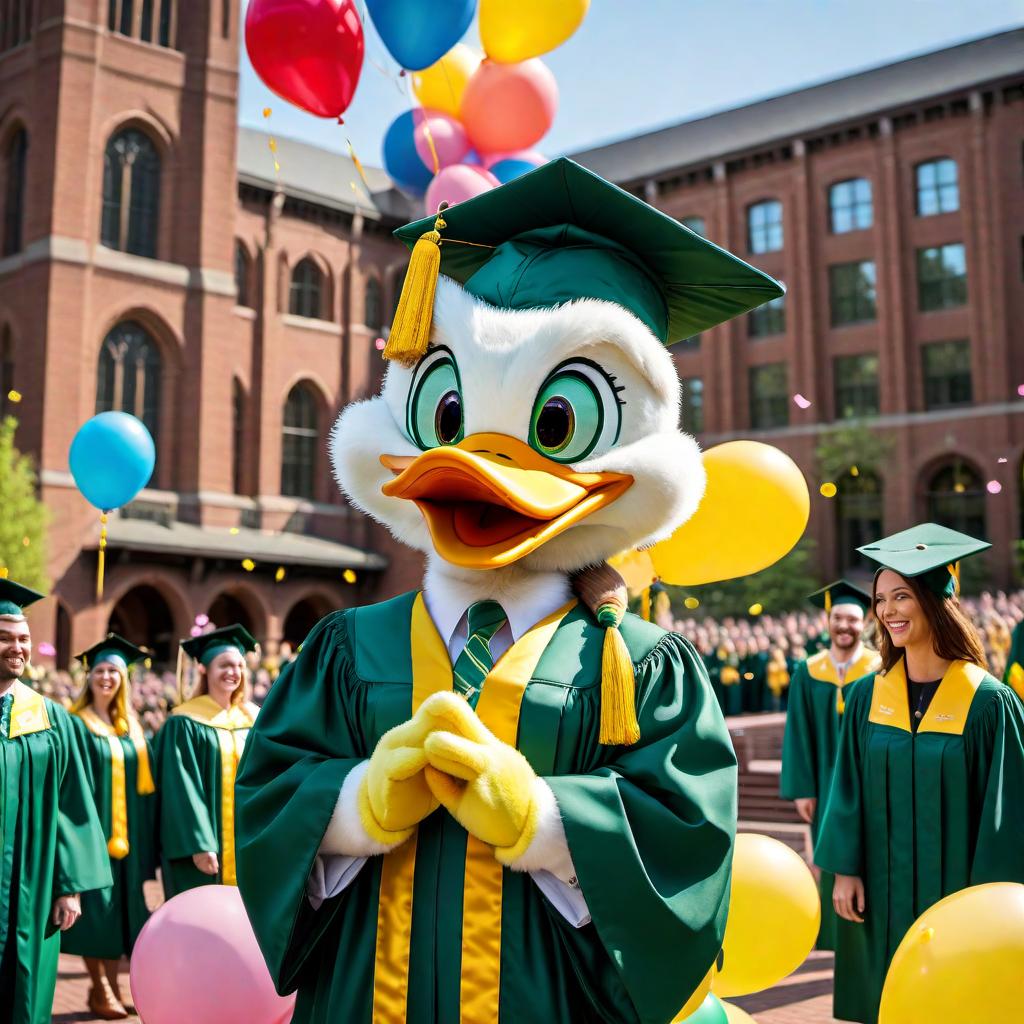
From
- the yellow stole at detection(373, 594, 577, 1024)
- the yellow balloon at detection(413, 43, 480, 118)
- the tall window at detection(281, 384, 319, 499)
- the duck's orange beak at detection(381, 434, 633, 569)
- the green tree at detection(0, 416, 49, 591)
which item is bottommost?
the yellow stole at detection(373, 594, 577, 1024)

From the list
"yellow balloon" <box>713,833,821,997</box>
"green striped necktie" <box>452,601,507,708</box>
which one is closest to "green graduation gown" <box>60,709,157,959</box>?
"yellow balloon" <box>713,833,821,997</box>

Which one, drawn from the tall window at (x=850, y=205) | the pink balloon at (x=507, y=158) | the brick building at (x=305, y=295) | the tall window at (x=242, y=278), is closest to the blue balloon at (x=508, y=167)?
the pink balloon at (x=507, y=158)

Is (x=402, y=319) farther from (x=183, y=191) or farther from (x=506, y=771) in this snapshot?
(x=183, y=191)

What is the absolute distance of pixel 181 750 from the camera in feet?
24.1

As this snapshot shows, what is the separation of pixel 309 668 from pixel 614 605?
2.53 ft

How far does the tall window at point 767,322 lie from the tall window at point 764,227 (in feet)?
5.61

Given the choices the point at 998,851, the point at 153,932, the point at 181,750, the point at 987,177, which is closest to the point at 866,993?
the point at 998,851

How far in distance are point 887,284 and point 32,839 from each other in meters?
31.5

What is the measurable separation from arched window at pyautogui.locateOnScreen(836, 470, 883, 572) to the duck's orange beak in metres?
31.3

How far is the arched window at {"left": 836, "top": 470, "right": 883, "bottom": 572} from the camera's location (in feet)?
108

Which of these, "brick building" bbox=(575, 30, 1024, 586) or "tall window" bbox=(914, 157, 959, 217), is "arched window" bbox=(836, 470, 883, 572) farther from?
"tall window" bbox=(914, 157, 959, 217)

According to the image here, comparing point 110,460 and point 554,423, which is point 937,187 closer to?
point 110,460

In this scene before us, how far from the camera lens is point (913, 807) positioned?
15.2 feet

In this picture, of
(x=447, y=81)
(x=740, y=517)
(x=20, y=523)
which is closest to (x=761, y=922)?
(x=740, y=517)
